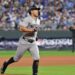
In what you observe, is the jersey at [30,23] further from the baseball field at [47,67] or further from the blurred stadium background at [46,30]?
the blurred stadium background at [46,30]

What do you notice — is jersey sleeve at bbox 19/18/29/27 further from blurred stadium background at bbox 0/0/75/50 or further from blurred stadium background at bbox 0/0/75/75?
blurred stadium background at bbox 0/0/75/50

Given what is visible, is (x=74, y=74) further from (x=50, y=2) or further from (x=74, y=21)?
(x=50, y=2)

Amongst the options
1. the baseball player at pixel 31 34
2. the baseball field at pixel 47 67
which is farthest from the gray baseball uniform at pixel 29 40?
the baseball field at pixel 47 67

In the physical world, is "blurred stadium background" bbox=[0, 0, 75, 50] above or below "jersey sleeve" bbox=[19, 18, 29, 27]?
below

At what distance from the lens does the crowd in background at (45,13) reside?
21589 millimetres

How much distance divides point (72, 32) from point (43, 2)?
147 inches

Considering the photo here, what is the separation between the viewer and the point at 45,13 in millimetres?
22938

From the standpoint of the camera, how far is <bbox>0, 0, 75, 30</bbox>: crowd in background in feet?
70.8

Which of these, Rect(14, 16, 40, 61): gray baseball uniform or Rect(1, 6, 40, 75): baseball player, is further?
Rect(14, 16, 40, 61): gray baseball uniform

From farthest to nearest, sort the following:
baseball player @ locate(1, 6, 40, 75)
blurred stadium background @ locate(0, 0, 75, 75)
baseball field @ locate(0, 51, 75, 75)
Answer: blurred stadium background @ locate(0, 0, 75, 75), baseball field @ locate(0, 51, 75, 75), baseball player @ locate(1, 6, 40, 75)

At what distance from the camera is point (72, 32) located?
2120 centimetres

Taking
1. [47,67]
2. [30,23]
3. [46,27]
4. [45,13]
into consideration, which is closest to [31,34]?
[30,23]

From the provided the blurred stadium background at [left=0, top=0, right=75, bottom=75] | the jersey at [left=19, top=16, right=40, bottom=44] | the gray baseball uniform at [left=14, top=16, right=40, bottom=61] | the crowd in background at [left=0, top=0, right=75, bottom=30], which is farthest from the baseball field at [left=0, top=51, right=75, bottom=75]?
the crowd in background at [left=0, top=0, right=75, bottom=30]

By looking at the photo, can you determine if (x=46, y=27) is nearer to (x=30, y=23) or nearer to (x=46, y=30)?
(x=46, y=30)
